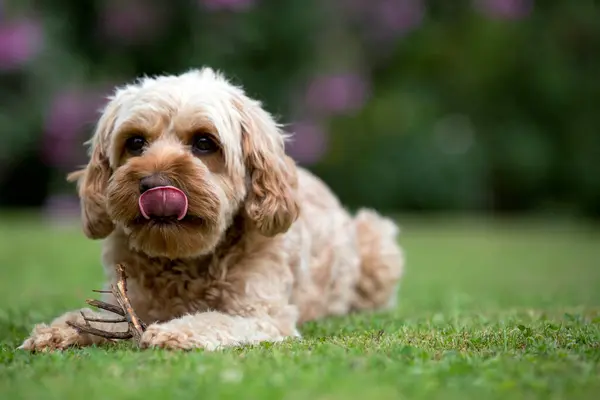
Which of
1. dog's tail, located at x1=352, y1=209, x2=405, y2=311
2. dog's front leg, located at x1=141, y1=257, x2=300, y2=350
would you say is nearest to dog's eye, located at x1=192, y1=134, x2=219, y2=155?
dog's front leg, located at x1=141, y1=257, x2=300, y2=350

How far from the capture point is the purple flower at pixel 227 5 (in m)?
17.8

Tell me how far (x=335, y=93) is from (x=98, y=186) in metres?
17.3

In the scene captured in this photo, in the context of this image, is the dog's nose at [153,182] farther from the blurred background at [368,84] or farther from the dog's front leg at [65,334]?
the blurred background at [368,84]

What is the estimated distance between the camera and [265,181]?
17.0 ft

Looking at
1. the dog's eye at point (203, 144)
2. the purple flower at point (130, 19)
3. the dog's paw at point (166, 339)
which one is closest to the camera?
the dog's paw at point (166, 339)

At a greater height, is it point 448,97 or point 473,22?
point 473,22

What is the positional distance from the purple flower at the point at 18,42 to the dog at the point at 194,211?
1265 cm

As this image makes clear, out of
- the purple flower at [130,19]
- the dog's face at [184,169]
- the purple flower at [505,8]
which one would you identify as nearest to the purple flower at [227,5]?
the purple flower at [130,19]

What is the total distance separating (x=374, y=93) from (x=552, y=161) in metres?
6.27

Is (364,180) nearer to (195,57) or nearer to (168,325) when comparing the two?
(195,57)

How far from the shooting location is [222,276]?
16.6ft

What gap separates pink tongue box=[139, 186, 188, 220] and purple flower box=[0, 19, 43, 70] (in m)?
13.8

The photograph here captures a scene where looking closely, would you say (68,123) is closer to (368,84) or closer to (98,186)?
(368,84)

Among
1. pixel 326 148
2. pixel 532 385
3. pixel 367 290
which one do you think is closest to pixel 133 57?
pixel 326 148
